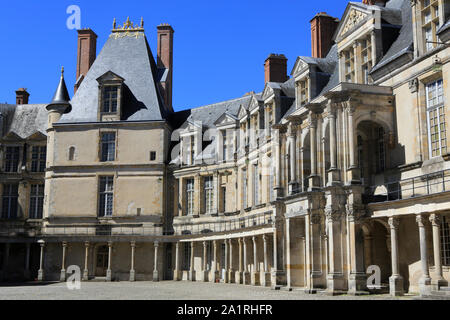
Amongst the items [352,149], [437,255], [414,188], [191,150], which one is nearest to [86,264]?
[191,150]

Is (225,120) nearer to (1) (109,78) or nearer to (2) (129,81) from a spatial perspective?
(2) (129,81)

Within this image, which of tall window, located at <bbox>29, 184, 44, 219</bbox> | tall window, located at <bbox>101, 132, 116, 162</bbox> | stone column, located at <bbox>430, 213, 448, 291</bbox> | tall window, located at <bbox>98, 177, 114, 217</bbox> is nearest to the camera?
stone column, located at <bbox>430, 213, 448, 291</bbox>

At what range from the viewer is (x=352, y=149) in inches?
872

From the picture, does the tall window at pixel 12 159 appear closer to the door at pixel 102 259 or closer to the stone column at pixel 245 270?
the door at pixel 102 259

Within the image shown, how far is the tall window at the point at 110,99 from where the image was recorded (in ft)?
141

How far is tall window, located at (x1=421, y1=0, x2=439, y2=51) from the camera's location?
2050 centimetres

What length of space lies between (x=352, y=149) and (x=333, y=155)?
844 mm

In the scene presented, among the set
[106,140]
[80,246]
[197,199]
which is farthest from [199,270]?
[106,140]

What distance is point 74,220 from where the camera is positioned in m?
41.8

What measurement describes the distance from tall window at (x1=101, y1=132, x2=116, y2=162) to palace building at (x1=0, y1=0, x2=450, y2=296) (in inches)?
4.2

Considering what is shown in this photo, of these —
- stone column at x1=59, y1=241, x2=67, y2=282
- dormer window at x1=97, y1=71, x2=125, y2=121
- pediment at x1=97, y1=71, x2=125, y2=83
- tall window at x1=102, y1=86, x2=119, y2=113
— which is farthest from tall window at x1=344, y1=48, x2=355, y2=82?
stone column at x1=59, y1=241, x2=67, y2=282

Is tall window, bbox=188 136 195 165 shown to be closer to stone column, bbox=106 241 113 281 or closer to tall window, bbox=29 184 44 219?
stone column, bbox=106 241 113 281
